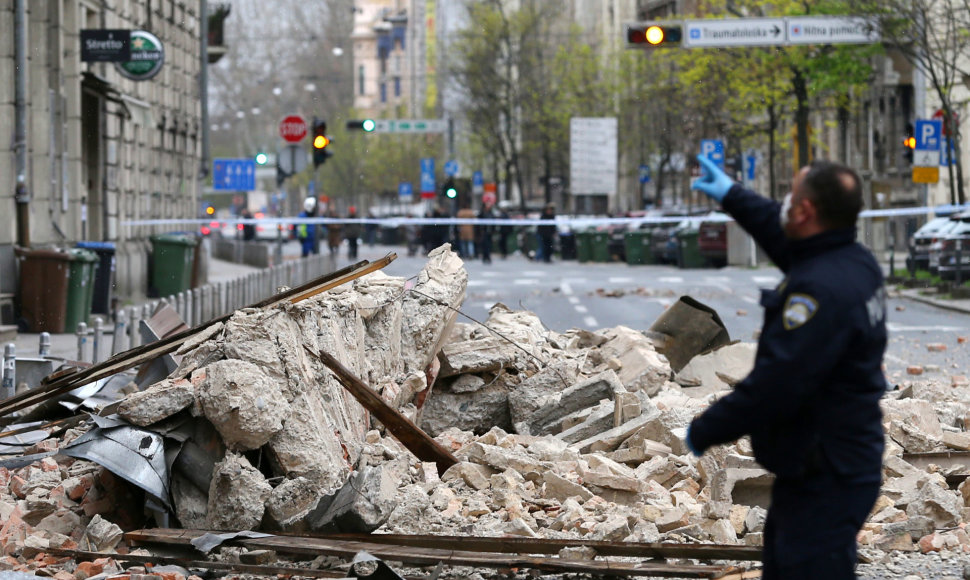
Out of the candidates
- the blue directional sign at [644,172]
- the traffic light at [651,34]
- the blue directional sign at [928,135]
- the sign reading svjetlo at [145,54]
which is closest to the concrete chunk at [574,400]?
the sign reading svjetlo at [145,54]

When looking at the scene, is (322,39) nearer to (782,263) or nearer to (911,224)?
(911,224)

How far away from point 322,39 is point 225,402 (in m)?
113

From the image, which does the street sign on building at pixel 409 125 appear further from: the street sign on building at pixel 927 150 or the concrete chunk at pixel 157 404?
the concrete chunk at pixel 157 404

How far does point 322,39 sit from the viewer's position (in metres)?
117

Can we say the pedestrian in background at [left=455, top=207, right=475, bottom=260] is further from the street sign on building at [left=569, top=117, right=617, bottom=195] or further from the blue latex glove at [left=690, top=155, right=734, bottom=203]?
the blue latex glove at [left=690, top=155, right=734, bottom=203]

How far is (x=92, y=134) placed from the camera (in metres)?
26.9

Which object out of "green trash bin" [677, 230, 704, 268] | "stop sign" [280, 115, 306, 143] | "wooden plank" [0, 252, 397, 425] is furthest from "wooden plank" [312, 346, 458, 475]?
"green trash bin" [677, 230, 704, 268]

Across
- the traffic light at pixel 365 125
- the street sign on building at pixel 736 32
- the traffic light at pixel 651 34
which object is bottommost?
the traffic light at pixel 365 125

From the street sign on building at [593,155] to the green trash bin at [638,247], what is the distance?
7.74m

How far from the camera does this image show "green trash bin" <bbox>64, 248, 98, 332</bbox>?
1869 centimetres

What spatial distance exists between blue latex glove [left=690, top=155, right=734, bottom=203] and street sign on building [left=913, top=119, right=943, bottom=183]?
23.4 metres

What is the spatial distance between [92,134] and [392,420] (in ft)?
67.4

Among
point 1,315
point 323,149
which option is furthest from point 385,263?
point 323,149

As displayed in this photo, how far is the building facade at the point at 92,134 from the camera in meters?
19.5
